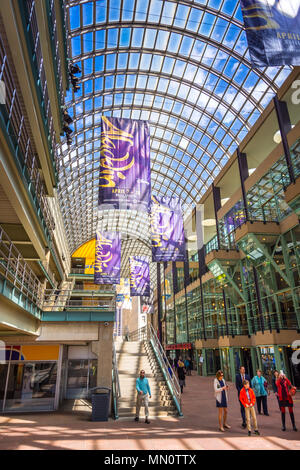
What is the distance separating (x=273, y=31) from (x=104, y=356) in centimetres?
1358

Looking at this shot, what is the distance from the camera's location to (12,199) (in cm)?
1138

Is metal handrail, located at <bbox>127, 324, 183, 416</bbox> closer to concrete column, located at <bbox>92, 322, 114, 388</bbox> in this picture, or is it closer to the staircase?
the staircase

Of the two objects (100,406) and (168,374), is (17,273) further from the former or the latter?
(168,374)

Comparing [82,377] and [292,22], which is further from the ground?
[292,22]

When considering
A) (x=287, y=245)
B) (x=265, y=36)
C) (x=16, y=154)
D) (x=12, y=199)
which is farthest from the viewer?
A: (x=287, y=245)

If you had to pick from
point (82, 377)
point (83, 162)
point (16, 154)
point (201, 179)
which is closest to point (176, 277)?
point (201, 179)

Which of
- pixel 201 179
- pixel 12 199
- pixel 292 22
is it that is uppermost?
pixel 201 179

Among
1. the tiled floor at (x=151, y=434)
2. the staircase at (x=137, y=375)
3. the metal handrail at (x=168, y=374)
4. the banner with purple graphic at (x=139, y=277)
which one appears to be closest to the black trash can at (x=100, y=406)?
the tiled floor at (x=151, y=434)

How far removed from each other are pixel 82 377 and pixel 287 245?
18.2m

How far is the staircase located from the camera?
12.1 meters

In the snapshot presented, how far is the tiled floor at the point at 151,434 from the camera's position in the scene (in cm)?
750

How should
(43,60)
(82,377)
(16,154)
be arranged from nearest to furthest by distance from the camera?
(16,154), (43,60), (82,377)

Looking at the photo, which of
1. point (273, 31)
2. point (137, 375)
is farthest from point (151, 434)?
point (273, 31)
